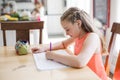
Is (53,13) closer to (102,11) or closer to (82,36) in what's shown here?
(102,11)

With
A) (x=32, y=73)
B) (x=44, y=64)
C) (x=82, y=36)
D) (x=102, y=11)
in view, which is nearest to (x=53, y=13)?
(x=102, y=11)

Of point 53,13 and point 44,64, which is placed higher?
point 53,13

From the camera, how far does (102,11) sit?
2.96 meters

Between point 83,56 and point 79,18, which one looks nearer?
point 83,56

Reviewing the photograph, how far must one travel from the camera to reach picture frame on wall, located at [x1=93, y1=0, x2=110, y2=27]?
110 inches

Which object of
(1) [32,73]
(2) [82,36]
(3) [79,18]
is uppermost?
(3) [79,18]

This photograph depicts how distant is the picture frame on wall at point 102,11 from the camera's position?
2784 millimetres

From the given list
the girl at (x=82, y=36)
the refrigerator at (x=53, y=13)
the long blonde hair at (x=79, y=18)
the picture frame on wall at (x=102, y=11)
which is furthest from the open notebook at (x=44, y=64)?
the refrigerator at (x=53, y=13)

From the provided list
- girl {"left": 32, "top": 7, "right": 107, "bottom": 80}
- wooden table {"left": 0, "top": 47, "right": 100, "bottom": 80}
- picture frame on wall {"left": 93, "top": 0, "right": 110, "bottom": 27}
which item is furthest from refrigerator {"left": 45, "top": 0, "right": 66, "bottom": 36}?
wooden table {"left": 0, "top": 47, "right": 100, "bottom": 80}

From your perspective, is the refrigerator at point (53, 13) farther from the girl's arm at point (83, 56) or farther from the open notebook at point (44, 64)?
the girl's arm at point (83, 56)

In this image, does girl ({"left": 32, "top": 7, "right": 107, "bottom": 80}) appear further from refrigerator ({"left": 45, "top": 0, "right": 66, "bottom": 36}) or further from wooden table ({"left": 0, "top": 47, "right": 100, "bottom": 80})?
refrigerator ({"left": 45, "top": 0, "right": 66, "bottom": 36})

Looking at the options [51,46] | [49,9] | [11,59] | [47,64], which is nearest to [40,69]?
[47,64]

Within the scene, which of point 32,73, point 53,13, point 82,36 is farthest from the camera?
point 53,13

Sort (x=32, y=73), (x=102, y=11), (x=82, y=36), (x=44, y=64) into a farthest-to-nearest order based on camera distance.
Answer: (x=102, y=11), (x=82, y=36), (x=44, y=64), (x=32, y=73)
